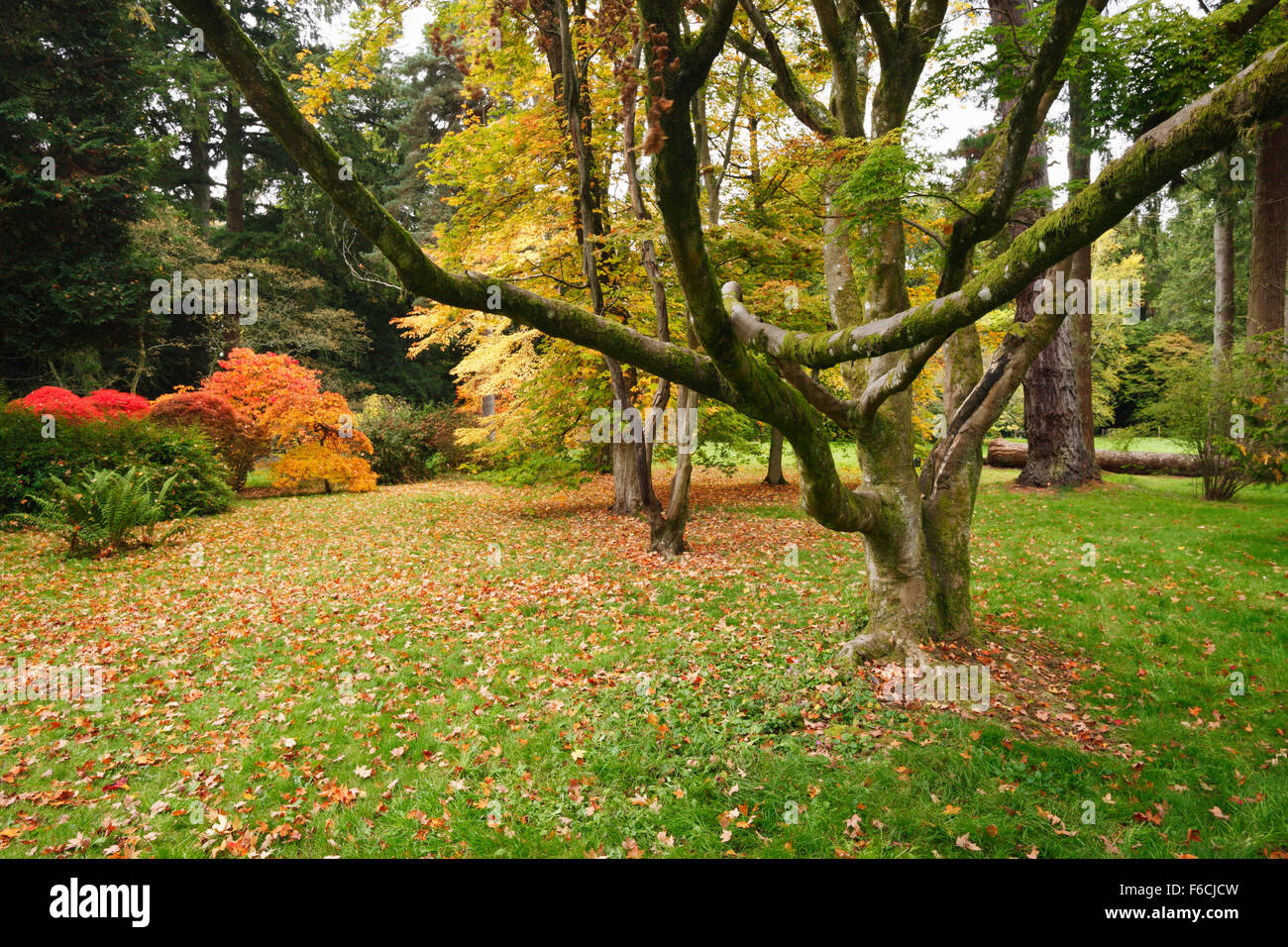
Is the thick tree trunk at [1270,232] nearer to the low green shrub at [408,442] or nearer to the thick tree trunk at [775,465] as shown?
the thick tree trunk at [775,465]

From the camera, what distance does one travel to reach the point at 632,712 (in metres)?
4.54

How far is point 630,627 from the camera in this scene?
20.5 ft

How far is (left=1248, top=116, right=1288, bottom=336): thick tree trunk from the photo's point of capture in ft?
33.4

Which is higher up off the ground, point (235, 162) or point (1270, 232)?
point (235, 162)

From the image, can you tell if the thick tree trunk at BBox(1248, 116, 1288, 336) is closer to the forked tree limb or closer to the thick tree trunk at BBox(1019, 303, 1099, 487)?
the thick tree trunk at BBox(1019, 303, 1099, 487)

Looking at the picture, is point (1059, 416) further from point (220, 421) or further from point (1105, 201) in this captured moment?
point (220, 421)

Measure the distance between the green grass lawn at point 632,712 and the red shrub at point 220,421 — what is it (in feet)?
17.3

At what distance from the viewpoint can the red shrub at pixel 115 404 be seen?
1147cm

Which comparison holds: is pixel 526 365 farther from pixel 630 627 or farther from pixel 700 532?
pixel 630 627

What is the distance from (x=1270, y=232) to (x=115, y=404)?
2192 centimetres

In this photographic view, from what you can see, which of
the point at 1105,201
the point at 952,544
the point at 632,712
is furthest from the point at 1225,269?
the point at 632,712

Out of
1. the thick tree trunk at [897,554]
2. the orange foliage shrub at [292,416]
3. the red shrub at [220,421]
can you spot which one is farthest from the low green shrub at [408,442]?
the thick tree trunk at [897,554]

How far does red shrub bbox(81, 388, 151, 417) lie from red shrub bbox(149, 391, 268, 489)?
473 mm

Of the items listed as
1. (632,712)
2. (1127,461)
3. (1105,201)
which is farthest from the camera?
(1127,461)
